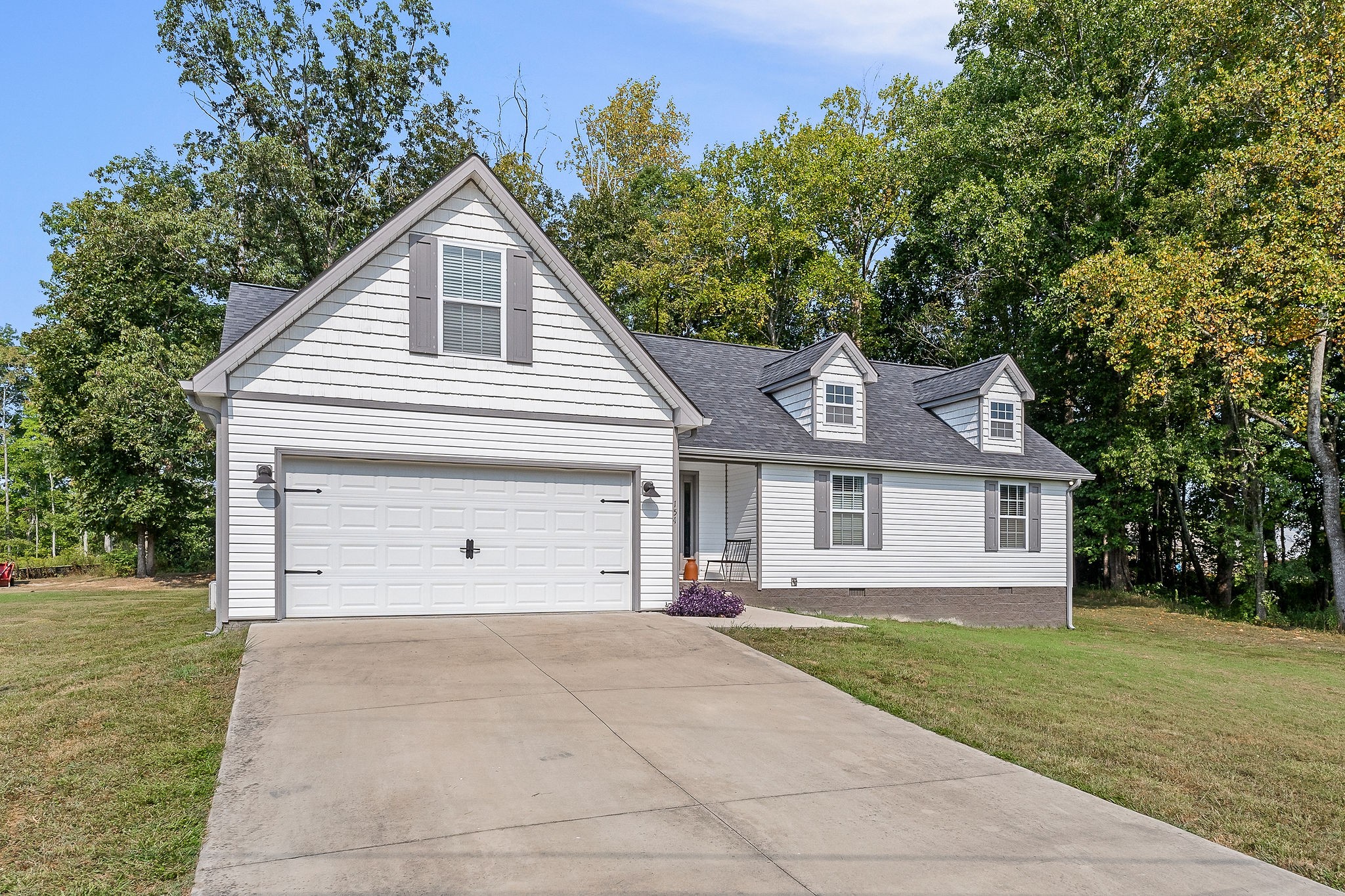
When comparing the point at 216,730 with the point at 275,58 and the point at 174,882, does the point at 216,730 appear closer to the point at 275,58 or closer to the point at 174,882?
the point at 174,882

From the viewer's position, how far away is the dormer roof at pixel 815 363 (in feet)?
58.5

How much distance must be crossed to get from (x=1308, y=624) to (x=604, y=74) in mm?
29204

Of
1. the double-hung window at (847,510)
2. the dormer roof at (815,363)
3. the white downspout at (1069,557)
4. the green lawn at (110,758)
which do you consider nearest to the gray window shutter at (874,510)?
the double-hung window at (847,510)

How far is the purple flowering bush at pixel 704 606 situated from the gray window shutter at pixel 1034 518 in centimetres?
1013

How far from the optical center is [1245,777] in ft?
19.8

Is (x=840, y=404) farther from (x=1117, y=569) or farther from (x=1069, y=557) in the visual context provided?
(x=1117, y=569)

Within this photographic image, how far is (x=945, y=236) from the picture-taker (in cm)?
3108

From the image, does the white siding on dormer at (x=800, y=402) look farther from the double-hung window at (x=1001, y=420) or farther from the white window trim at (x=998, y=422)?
the double-hung window at (x=1001, y=420)

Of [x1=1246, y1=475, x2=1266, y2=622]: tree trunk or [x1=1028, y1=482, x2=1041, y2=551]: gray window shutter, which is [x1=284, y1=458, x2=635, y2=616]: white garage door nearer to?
[x1=1028, y1=482, x2=1041, y2=551]: gray window shutter

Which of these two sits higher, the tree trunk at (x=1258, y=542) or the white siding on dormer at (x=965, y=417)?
the white siding on dormer at (x=965, y=417)

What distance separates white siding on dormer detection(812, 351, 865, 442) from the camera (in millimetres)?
17859

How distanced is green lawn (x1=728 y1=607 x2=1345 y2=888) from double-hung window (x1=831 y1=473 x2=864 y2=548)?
2.82 meters

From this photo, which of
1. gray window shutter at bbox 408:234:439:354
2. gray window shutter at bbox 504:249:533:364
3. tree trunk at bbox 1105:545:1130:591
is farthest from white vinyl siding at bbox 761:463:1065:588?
tree trunk at bbox 1105:545:1130:591

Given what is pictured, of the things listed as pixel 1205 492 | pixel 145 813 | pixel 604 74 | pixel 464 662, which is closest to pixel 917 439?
pixel 464 662
